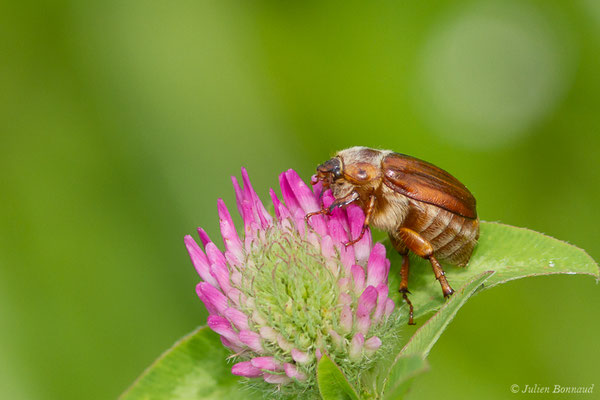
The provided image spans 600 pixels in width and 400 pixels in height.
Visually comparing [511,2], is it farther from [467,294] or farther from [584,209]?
[467,294]

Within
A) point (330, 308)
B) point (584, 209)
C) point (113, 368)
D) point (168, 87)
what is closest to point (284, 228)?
point (330, 308)

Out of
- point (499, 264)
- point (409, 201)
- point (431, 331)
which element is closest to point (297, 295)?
point (431, 331)

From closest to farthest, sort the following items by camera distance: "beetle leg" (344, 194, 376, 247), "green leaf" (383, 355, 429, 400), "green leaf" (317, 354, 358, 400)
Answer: "green leaf" (383, 355, 429, 400) → "green leaf" (317, 354, 358, 400) → "beetle leg" (344, 194, 376, 247)

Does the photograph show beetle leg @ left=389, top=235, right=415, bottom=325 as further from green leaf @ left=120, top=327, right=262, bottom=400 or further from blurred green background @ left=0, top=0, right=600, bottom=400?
blurred green background @ left=0, top=0, right=600, bottom=400

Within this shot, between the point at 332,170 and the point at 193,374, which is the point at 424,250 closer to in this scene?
the point at 332,170

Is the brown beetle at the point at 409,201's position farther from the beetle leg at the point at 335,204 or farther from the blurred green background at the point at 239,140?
the blurred green background at the point at 239,140

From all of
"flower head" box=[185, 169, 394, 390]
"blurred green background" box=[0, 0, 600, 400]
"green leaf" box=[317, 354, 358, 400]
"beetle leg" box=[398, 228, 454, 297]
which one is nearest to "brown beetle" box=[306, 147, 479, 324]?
"beetle leg" box=[398, 228, 454, 297]
